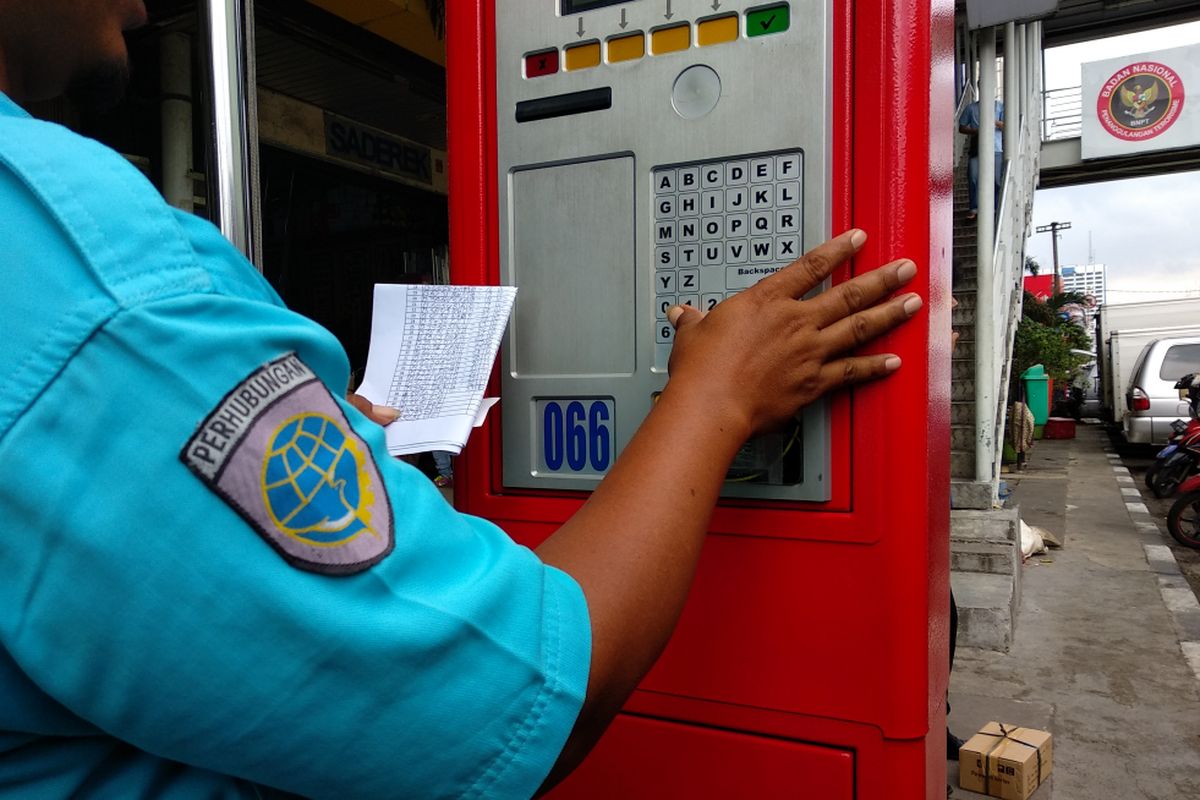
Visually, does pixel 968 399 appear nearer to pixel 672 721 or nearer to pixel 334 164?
pixel 334 164

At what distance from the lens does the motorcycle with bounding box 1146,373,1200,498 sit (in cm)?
796

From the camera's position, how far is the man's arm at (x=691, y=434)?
2.20 feet

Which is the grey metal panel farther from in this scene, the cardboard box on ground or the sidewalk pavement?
the sidewalk pavement

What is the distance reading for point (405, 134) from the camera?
619 cm

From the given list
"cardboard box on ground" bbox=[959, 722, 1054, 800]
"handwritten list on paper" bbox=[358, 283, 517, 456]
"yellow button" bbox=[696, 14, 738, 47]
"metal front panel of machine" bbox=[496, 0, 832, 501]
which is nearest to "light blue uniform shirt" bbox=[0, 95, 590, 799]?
"handwritten list on paper" bbox=[358, 283, 517, 456]

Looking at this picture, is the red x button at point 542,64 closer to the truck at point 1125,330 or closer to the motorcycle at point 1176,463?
the motorcycle at point 1176,463

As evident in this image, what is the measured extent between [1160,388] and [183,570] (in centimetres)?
1281

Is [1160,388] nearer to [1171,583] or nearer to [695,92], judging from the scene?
[1171,583]

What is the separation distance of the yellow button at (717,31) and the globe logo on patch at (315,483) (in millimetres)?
757

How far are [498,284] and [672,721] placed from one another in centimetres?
63

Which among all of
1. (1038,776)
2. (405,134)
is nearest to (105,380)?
(1038,776)

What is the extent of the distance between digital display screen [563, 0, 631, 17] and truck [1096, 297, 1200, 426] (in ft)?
48.2

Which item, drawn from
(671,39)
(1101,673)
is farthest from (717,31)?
(1101,673)

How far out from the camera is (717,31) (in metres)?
1.09
